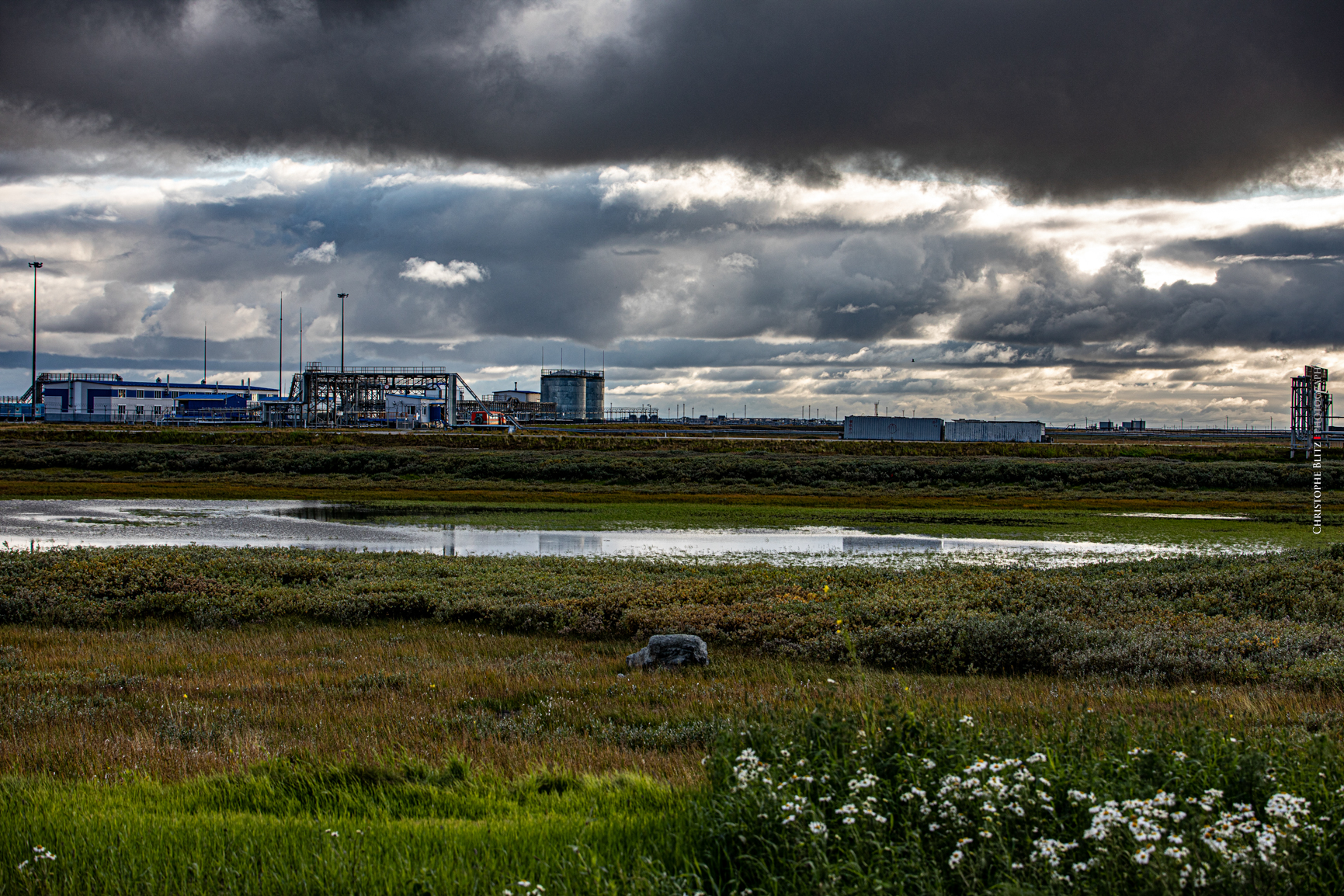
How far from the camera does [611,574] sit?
21.8m

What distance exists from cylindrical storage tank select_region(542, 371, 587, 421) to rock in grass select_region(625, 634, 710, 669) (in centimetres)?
16965

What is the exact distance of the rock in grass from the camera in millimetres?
12469

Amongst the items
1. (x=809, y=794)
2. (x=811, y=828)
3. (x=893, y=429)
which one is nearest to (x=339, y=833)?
(x=809, y=794)

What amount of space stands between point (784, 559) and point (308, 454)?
181 ft

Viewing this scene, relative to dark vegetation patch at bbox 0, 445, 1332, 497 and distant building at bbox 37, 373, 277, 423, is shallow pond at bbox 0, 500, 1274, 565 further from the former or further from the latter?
distant building at bbox 37, 373, 277, 423

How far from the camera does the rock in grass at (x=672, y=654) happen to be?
40.9ft

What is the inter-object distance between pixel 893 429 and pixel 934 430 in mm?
5946

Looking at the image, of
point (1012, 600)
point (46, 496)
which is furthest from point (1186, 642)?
point (46, 496)

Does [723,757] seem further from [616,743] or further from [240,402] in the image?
[240,402]

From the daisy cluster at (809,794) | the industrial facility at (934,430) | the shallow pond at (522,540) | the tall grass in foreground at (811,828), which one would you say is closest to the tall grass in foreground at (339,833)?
the tall grass in foreground at (811,828)

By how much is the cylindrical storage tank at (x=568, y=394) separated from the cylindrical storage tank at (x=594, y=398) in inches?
26.8

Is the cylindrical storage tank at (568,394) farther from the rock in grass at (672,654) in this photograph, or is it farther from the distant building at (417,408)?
the rock in grass at (672,654)

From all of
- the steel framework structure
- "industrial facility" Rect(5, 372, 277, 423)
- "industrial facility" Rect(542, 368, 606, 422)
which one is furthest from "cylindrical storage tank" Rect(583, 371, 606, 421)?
the steel framework structure

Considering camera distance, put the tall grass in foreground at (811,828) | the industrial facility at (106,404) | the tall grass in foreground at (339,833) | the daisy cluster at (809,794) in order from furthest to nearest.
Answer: the industrial facility at (106,404)
the tall grass in foreground at (339,833)
the daisy cluster at (809,794)
the tall grass in foreground at (811,828)
